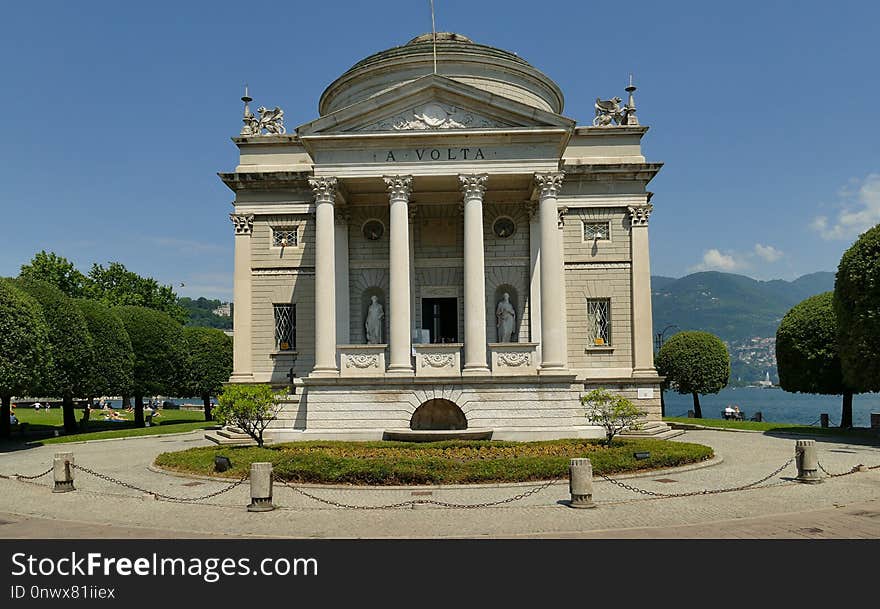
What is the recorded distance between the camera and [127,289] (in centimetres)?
7731

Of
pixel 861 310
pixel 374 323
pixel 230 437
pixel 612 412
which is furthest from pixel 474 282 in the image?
pixel 861 310

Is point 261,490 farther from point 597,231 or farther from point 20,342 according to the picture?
point 597,231

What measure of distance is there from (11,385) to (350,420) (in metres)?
17.4

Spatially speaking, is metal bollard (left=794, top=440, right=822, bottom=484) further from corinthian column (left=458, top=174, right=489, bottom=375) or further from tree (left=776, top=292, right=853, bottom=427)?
tree (left=776, top=292, right=853, bottom=427)

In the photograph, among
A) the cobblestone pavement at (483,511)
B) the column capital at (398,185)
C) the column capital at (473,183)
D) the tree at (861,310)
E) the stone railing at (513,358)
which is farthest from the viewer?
the tree at (861,310)

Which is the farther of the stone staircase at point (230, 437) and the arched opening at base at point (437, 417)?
the stone staircase at point (230, 437)

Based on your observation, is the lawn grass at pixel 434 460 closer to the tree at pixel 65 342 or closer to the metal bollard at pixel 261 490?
the metal bollard at pixel 261 490

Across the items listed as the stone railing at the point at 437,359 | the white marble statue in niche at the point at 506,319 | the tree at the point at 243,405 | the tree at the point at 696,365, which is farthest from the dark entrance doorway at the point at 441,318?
the tree at the point at 696,365

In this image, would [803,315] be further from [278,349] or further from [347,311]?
[278,349]

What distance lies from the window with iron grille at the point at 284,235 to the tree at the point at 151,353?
1995 cm

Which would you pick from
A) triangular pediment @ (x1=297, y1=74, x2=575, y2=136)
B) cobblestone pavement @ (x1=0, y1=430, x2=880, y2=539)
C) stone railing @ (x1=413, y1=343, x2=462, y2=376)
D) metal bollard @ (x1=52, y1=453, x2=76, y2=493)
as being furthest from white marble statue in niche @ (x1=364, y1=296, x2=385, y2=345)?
metal bollard @ (x1=52, y1=453, x2=76, y2=493)

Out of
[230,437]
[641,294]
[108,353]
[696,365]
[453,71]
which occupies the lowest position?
[230,437]

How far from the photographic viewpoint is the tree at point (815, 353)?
1720 inches

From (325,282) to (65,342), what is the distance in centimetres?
1961
